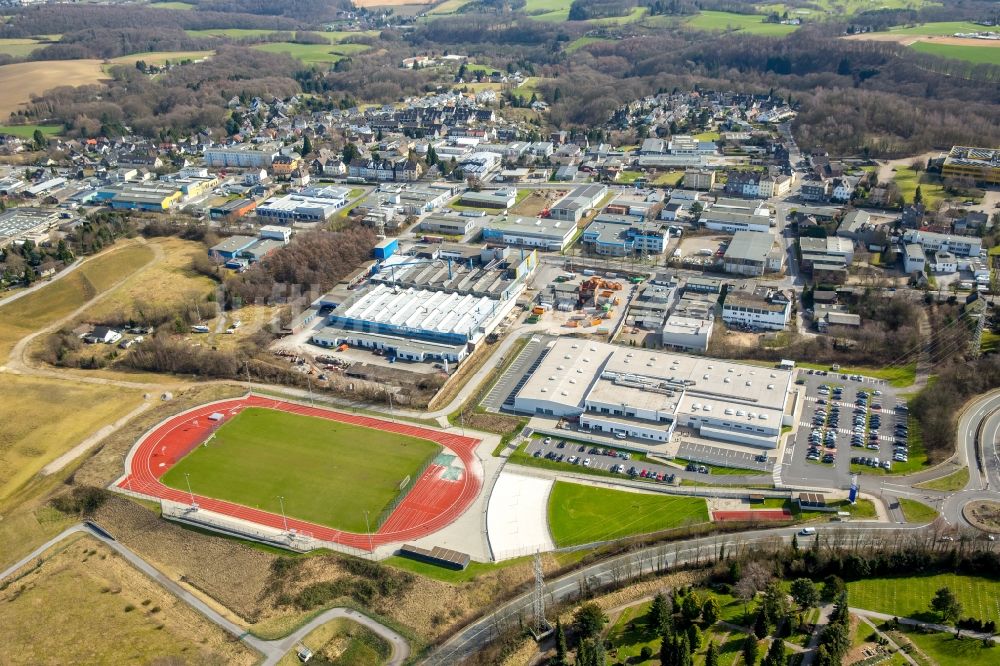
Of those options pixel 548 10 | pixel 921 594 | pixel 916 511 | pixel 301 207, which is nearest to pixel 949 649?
pixel 921 594

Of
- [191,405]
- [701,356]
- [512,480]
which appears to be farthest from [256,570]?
[701,356]

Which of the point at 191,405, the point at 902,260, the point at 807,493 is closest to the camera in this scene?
the point at 807,493

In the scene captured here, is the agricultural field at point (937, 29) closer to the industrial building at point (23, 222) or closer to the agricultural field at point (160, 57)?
the industrial building at point (23, 222)

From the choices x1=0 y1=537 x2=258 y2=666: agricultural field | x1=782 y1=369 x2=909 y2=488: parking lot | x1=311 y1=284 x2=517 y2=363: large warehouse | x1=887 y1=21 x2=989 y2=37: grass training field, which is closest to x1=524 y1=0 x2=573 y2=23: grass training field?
x1=887 y1=21 x2=989 y2=37: grass training field

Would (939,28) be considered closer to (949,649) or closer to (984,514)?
(984,514)

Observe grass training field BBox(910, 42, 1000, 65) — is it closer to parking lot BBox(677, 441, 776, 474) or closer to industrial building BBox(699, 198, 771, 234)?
industrial building BBox(699, 198, 771, 234)

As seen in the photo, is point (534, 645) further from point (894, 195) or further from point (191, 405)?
point (894, 195)

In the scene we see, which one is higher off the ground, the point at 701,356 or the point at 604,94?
the point at 604,94
